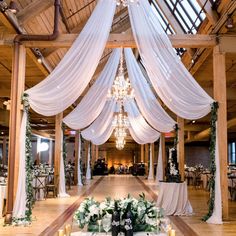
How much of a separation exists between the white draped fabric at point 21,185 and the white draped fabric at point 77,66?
55 centimetres

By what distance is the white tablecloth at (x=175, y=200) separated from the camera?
27.6 feet

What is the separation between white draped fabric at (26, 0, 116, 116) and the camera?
683cm

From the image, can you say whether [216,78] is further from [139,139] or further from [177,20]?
[139,139]

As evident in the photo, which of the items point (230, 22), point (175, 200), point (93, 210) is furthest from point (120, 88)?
point (93, 210)

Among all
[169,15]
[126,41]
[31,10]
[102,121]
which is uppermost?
[169,15]

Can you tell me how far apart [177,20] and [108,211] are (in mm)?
8181

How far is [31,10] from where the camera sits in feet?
25.9

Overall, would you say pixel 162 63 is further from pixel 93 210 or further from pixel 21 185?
pixel 93 210

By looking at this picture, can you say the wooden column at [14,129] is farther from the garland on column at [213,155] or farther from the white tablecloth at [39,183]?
the garland on column at [213,155]

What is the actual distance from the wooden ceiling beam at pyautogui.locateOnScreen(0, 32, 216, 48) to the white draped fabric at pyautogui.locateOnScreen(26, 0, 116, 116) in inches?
39.1

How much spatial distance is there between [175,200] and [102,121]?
3912 mm

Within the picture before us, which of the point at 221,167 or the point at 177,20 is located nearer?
the point at 221,167

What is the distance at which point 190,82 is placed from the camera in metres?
7.22

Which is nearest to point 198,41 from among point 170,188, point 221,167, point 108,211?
point 221,167
